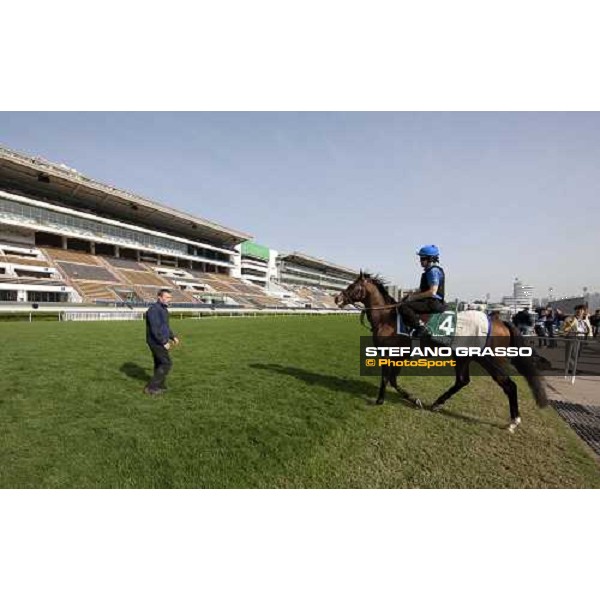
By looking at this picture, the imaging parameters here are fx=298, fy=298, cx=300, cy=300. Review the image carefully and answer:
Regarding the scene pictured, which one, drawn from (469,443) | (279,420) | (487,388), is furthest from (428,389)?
(279,420)

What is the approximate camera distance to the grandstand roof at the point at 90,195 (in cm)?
3806

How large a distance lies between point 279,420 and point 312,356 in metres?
5.01

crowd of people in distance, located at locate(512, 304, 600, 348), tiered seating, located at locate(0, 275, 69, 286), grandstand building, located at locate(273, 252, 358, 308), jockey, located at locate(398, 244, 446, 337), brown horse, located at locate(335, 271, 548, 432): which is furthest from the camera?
grandstand building, located at locate(273, 252, 358, 308)

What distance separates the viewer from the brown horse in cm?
464

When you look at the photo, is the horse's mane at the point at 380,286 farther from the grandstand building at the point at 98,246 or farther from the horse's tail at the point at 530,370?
the grandstand building at the point at 98,246

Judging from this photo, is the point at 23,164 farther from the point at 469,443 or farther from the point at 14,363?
the point at 469,443

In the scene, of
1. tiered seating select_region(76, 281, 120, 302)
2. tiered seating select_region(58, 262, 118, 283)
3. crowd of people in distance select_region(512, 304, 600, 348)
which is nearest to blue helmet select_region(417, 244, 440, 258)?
crowd of people in distance select_region(512, 304, 600, 348)

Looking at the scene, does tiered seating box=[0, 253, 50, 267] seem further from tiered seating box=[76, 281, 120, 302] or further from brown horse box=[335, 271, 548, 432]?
brown horse box=[335, 271, 548, 432]

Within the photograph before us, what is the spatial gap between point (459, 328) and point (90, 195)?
184 ft

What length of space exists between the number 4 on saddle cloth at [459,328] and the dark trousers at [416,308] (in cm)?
15

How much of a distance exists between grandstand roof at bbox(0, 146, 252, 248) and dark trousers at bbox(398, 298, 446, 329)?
5053cm

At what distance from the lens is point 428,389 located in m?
6.25

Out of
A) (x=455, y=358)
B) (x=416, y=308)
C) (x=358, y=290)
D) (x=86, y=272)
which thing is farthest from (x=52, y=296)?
(x=455, y=358)

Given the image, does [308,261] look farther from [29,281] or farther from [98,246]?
[29,281]
